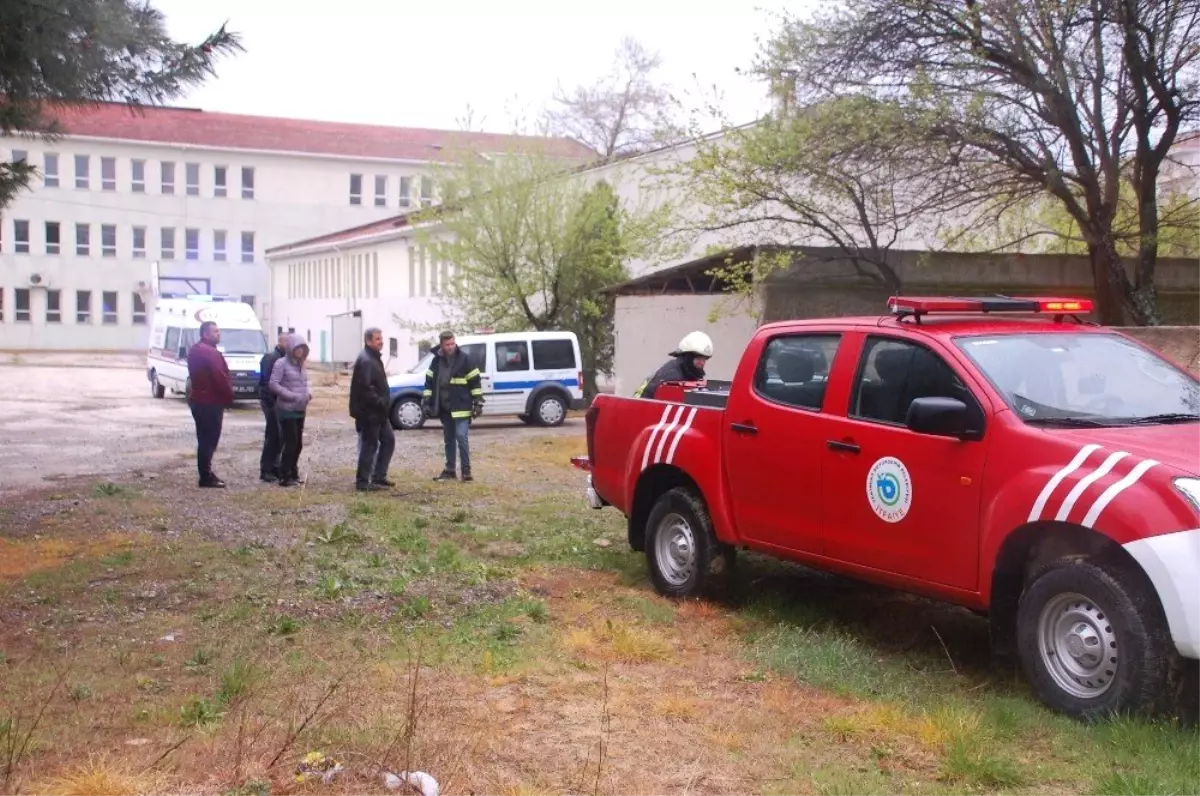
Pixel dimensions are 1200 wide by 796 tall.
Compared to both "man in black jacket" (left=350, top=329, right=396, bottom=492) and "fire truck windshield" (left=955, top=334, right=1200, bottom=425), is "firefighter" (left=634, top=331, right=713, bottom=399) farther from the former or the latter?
"man in black jacket" (left=350, top=329, right=396, bottom=492)

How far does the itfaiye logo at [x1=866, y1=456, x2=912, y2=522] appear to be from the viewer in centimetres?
612

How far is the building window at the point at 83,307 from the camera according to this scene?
210 ft

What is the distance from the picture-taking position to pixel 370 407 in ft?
44.9

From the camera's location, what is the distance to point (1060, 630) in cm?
536

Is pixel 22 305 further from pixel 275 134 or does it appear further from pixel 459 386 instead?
pixel 459 386

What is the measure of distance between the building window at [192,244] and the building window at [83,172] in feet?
18.4

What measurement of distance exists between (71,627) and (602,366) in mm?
24033

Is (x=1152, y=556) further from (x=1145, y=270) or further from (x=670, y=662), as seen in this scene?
(x=1145, y=270)

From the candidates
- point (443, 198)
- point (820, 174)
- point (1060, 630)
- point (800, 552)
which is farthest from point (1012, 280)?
point (443, 198)

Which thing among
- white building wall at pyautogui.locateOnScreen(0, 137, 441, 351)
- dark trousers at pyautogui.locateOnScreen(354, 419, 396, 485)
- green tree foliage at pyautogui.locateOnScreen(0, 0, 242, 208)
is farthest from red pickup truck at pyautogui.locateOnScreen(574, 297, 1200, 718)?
white building wall at pyautogui.locateOnScreen(0, 137, 441, 351)

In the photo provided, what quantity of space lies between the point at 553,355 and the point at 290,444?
37.6ft

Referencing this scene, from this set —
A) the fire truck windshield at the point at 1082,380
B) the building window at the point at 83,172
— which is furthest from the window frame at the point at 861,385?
the building window at the point at 83,172

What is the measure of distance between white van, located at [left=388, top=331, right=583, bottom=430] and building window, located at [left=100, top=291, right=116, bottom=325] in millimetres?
44785

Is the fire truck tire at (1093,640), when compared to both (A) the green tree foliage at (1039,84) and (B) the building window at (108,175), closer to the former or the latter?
(A) the green tree foliage at (1039,84)
